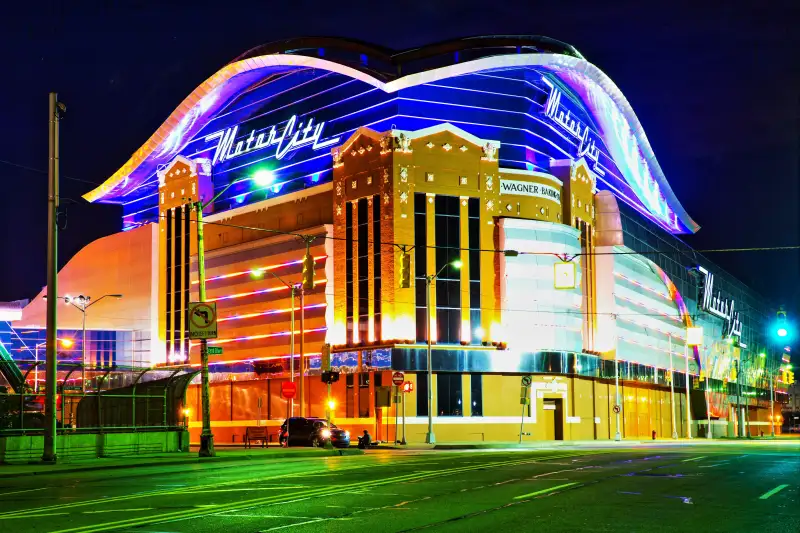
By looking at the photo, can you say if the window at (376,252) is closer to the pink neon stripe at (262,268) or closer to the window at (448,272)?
the window at (448,272)

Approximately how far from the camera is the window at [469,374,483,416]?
222 feet

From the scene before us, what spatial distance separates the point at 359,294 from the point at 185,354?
23301 mm

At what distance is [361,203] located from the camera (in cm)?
7025

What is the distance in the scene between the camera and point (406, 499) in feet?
61.3

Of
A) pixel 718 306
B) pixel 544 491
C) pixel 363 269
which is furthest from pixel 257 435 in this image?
pixel 718 306

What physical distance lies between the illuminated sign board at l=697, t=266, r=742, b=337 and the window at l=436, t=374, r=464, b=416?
5274 cm

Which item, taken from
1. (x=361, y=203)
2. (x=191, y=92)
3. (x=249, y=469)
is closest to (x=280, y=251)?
(x=361, y=203)

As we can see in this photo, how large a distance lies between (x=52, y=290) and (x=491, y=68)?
149 ft

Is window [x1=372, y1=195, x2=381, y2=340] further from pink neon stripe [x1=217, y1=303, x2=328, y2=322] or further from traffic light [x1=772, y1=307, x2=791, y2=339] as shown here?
traffic light [x1=772, y1=307, x2=791, y2=339]

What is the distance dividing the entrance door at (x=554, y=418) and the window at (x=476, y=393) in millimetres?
6108

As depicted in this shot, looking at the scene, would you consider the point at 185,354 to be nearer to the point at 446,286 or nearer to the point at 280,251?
the point at 280,251

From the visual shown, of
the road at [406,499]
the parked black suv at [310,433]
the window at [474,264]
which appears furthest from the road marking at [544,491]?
the window at [474,264]

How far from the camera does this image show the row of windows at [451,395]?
66.4 m

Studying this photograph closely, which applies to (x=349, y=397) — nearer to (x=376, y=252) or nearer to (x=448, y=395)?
(x=448, y=395)
